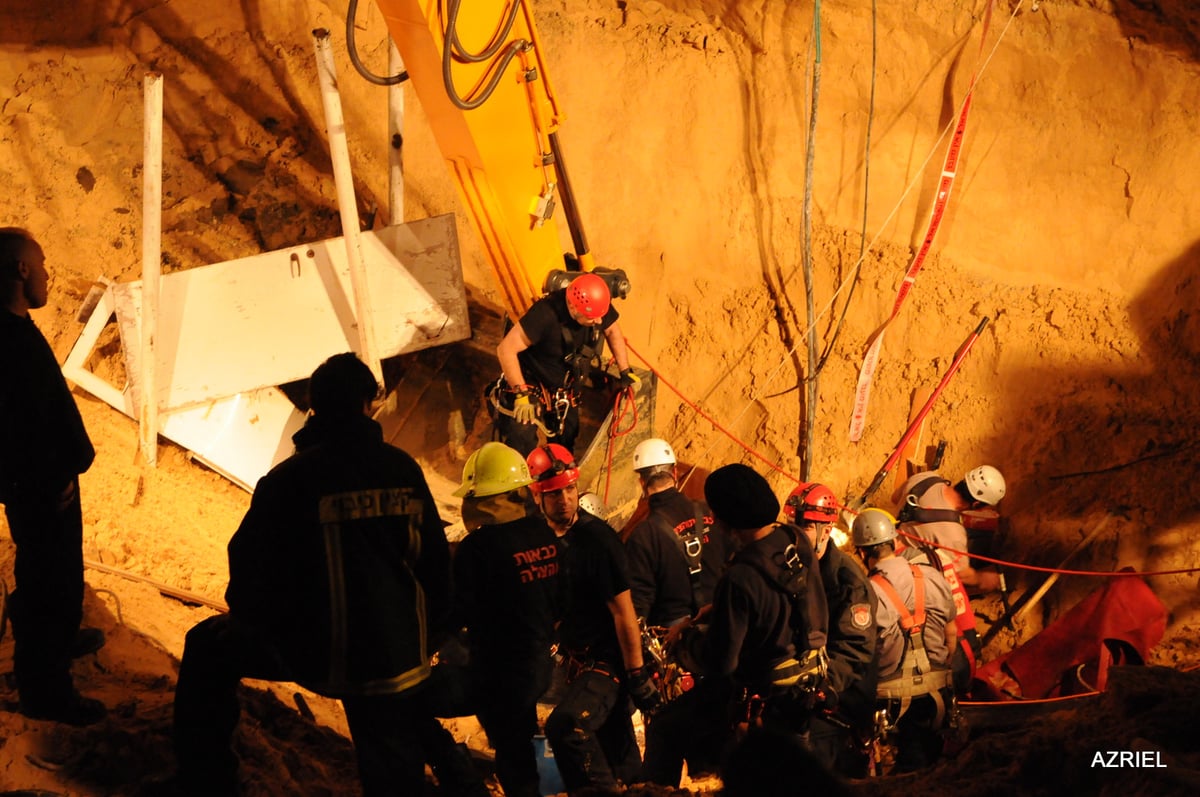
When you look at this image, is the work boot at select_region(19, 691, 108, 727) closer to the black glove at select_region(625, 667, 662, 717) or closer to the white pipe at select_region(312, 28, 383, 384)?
the black glove at select_region(625, 667, 662, 717)

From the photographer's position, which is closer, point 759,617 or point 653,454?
point 759,617

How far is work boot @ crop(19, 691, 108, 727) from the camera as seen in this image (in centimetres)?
395

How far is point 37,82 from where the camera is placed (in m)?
9.28

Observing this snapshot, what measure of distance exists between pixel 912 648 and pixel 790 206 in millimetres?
5095

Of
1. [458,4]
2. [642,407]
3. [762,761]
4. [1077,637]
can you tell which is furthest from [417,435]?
[762,761]

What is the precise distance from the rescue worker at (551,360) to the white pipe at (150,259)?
240 cm

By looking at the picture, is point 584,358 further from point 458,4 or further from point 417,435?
point 458,4

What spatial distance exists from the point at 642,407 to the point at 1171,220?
4.74 meters

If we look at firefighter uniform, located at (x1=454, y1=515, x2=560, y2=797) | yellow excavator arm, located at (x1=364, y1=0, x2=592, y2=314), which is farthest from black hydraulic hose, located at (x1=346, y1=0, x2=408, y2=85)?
firefighter uniform, located at (x1=454, y1=515, x2=560, y2=797)

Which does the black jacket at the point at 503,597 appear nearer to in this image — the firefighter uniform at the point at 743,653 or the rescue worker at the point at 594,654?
the rescue worker at the point at 594,654

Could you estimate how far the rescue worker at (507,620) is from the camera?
4.30 metres

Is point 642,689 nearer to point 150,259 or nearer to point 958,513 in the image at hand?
point 958,513

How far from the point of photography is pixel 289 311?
25.6 ft

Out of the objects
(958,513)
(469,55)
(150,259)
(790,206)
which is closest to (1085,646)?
(958,513)
